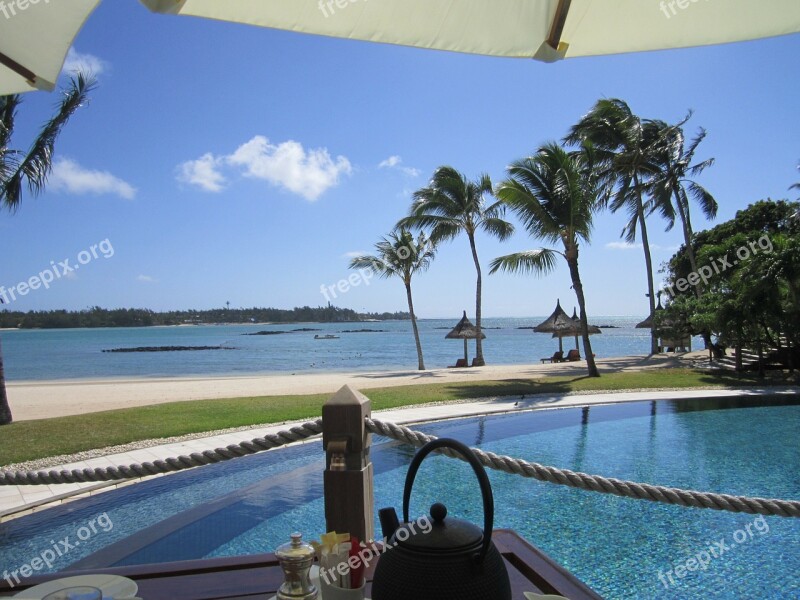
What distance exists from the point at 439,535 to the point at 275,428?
23.2 ft

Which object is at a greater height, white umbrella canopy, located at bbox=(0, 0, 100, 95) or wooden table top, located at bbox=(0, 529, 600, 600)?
white umbrella canopy, located at bbox=(0, 0, 100, 95)

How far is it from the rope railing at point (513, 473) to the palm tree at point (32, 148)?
29.5 feet

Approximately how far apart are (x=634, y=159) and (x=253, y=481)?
2288cm

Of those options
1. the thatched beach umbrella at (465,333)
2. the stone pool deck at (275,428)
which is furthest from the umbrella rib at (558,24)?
the thatched beach umbrella at (465,333)

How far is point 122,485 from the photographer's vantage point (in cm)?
558

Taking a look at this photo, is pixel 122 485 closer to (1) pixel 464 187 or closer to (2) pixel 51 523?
(2) pixel 51 523

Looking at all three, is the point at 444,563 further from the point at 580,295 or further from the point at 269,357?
the point at 269,357

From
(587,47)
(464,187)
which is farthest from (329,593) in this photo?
(464,187)

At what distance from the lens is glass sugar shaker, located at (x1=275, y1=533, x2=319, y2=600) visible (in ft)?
4.03

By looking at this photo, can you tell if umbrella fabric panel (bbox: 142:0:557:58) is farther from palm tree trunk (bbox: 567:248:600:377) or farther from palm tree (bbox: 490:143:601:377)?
palm tree trunk (bbox: 567:248:600:377)

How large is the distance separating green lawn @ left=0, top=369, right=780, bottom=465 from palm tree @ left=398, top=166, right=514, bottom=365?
33.2 feet

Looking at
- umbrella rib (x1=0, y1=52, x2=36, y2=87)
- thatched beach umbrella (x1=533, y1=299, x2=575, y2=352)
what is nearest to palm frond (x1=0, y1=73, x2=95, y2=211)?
umbrella rib (x1=0, y1=52, x2=36, y2=87)

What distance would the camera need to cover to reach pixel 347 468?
229 centimetres

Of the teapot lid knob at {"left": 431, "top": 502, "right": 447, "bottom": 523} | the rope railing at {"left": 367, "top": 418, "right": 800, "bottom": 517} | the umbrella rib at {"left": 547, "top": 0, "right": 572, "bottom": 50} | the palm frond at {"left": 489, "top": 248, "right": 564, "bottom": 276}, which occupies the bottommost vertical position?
the rope railing at {"left": 367, "top": 418, "right": 800, "bottom": 517}
